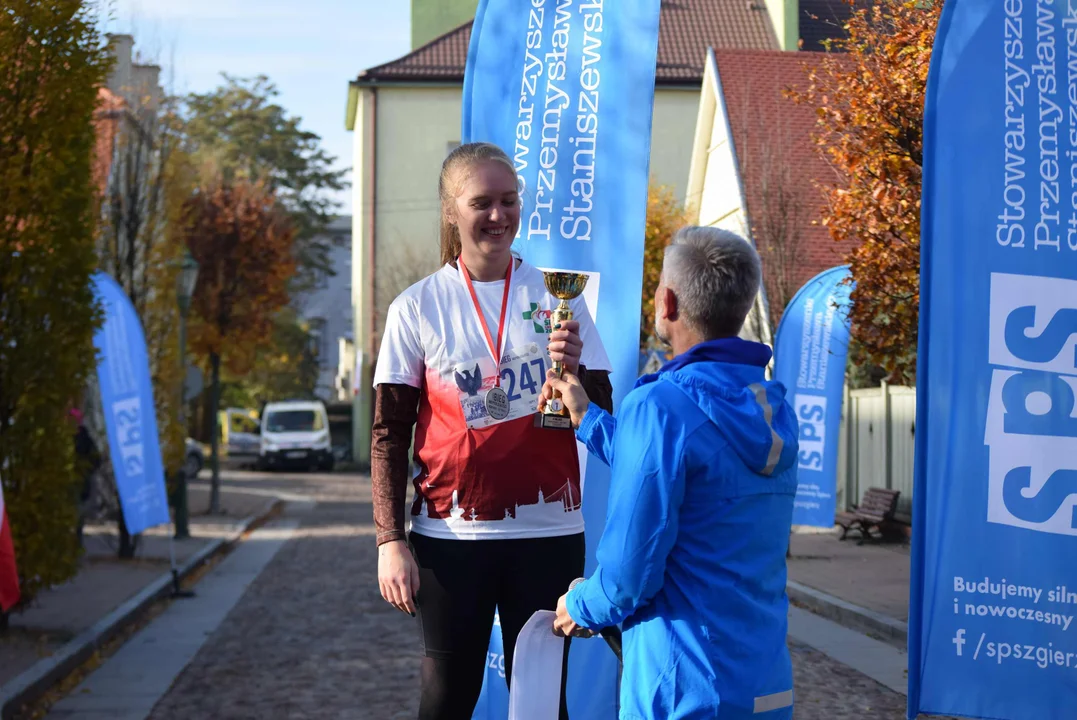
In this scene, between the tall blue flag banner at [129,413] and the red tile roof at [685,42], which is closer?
the tall blue flag banner at [129,413]

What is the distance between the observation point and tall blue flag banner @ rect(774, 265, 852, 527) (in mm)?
13875

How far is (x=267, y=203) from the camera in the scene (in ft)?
114

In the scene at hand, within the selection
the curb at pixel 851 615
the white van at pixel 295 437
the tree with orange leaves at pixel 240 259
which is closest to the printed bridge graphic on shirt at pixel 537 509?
the curb at pixel 851 615

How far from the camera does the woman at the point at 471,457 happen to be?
12.2ft

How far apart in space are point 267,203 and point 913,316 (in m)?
26.9

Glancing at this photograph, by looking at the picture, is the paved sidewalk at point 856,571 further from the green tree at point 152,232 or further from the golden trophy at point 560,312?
the green tree at point 152,232

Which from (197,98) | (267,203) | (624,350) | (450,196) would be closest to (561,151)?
(624,350)

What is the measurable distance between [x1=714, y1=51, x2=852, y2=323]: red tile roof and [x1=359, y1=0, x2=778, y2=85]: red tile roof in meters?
12.9

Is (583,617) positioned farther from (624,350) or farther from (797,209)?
(797,209)

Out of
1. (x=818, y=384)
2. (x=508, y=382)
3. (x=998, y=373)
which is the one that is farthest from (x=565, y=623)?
(x=818, y=384)

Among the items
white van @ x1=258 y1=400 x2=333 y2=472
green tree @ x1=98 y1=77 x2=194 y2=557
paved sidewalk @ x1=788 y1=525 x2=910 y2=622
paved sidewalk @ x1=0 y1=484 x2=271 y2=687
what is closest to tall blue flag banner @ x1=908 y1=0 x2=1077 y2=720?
paved sidewalk @ x1=788 y1=525 x2=910 y2=622

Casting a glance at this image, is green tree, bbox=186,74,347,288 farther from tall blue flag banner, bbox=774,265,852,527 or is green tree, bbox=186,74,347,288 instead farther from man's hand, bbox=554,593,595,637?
man's hand, bbox=554,593,595,637

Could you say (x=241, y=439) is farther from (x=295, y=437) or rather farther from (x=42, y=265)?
(x=42, y=265)

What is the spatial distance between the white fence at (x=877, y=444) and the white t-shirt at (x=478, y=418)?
44.0ft
